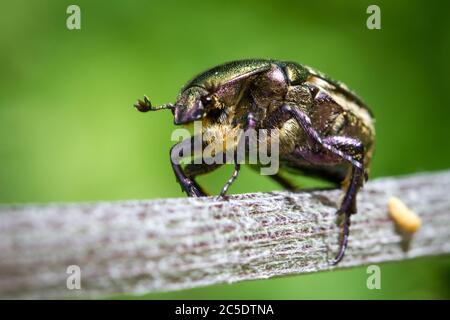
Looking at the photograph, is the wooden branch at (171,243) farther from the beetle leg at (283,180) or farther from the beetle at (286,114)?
the beetle leg at (283,180)

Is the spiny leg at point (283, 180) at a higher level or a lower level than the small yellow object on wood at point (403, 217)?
higher

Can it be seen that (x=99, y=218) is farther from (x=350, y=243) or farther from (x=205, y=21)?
(x=205, y=21)

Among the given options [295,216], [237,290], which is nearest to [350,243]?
[295,216]

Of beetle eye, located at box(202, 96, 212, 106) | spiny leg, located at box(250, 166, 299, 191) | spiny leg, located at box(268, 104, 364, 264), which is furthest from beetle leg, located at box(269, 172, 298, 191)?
beetle eye, located at box(202, 96, 212, 106)

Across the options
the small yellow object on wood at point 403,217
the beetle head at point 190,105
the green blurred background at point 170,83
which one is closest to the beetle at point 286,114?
the beetle head at point 190,105

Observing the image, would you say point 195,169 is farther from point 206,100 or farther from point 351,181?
point 351,181

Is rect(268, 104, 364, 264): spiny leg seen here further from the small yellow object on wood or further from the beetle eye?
the beetle eye

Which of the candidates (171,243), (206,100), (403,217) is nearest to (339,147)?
(403,217)

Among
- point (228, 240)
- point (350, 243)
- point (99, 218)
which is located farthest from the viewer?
point (350, 243)
